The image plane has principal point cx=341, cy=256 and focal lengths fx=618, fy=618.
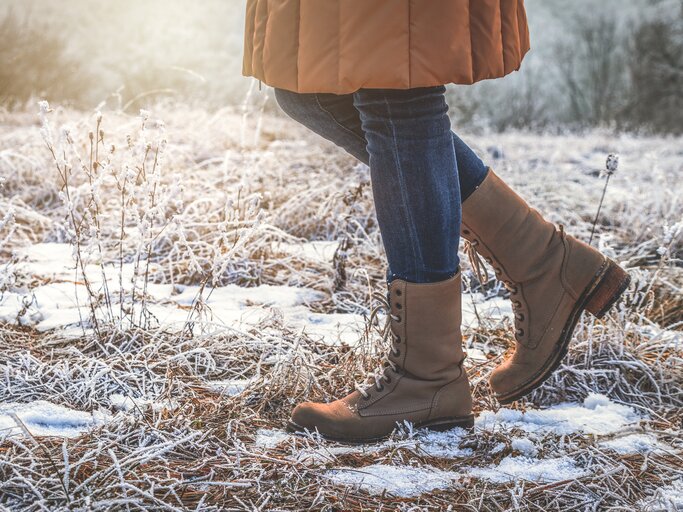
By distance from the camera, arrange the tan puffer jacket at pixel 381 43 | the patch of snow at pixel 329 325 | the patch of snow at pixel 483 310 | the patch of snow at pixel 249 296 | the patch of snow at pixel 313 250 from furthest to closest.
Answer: the patch of snow at pixel 313 250
the patch of snow at pixel 249 296
the patch of snow at pixel 483 310
the patch of snow at pixel 329 325
the tan puffer jacket at pixel 381 43

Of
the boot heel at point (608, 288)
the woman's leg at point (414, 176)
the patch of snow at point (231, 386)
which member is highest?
the woman's leg at point (414, 176)

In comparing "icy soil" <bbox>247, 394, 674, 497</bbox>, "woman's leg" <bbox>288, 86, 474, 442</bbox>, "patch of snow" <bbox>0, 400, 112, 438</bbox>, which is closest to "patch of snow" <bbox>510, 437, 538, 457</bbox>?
"icy soil" <bbox>247, 394, 674, 497</bbox>

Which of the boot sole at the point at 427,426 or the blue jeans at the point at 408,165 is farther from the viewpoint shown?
the boot sole at the point at 427,426

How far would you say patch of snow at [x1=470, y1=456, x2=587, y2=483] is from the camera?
118cm

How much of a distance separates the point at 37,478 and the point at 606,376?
1.35 m

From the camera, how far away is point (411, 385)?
133cm

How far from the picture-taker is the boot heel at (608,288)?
1.45 m

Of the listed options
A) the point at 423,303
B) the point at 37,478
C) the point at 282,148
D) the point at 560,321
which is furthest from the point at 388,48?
the point at 282,148

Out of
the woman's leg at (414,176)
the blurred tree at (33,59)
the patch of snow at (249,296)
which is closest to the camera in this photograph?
the woman's leg at (414,176)

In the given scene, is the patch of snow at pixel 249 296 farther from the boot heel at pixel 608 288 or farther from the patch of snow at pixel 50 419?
the boot heel at pixel 608 288

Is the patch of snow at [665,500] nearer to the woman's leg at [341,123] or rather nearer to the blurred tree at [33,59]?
the woman's leg at [341,123]

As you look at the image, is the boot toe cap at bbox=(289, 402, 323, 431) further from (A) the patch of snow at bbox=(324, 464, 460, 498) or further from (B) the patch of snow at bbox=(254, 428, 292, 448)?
(A) the patch of snow at bbox=(324, 464, 460, 498)

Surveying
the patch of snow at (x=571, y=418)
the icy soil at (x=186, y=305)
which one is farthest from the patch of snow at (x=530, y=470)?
the icy soil at (x=186, y=305)

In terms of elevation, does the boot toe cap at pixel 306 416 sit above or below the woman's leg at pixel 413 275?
below
